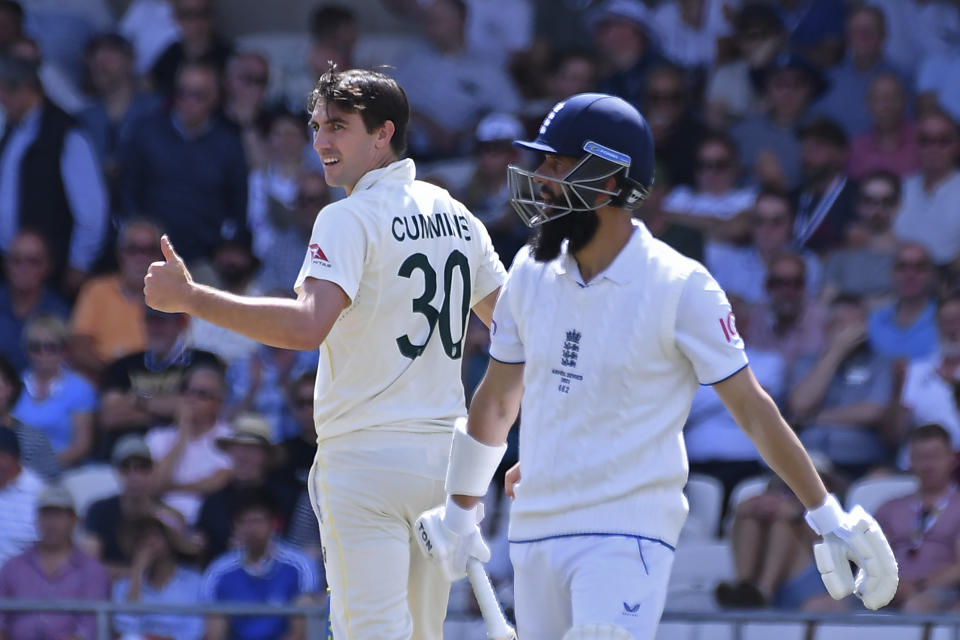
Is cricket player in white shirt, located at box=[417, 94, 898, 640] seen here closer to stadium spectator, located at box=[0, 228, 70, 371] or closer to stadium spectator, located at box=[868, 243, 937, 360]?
stadium spectator, located at box=[868, 243, 937, 360]

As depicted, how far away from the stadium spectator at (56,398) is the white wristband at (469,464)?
4950mm

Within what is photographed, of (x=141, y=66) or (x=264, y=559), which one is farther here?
(x=141, y=66)

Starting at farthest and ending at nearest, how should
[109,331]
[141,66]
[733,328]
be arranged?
1. [141,66]
2. [109,331]
3. [733,328]

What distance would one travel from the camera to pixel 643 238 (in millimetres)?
4297

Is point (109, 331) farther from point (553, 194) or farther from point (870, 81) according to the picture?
point (553, 194)

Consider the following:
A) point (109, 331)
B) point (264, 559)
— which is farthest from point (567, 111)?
point (109, 331)

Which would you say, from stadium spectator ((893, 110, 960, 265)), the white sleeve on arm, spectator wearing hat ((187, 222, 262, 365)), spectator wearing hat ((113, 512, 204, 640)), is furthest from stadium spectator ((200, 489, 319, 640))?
stadium spectator ((893, 110, 960, 265))

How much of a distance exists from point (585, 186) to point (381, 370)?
1064mm

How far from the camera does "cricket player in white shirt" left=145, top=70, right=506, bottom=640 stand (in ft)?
16.1

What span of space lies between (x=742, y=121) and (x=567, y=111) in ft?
19.8

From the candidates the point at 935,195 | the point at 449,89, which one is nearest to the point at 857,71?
the point at 935,195

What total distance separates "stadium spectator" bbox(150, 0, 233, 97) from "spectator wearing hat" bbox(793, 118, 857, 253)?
3.93 metres

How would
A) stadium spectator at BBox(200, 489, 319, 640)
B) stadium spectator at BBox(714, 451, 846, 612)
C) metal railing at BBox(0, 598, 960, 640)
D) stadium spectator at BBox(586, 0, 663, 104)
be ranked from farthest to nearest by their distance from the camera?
1. stadium spectator at BBox(586, 0, 663, 104)
2. stadium spectator at BBox(200, 489, 319, 640)
3. stadium spectator at BBox(714, 451, 846, 612)
4. metal railing at BBox(0, 598, 960, 640)

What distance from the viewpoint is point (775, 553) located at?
25.9ft
